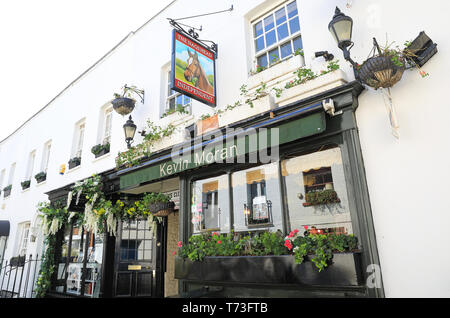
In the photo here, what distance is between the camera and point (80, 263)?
28.0 feet

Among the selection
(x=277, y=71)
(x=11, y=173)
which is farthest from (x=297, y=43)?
(x=11, y=173)

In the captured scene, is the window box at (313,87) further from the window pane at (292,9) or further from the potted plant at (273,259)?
the potted plant at (273,259)

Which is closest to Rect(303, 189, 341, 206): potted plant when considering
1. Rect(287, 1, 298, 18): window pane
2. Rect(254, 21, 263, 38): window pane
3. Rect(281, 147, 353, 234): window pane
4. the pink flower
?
Rect(281, 147, 353, 234): window pane

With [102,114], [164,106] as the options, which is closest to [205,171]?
[164,106]

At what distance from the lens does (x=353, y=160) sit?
4.16 m

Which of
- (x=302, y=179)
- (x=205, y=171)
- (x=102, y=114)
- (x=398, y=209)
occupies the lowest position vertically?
(x=398, y=209)

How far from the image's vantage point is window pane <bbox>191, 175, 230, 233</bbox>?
5625 millimetres

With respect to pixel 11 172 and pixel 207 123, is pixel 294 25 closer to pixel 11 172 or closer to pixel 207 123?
pixel 207 123

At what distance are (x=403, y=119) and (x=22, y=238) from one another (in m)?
13.9

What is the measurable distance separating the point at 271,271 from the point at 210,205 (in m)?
2.03

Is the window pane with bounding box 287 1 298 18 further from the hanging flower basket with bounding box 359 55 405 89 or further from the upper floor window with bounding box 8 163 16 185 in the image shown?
the upper floor window with bounding box 8 163 16 185

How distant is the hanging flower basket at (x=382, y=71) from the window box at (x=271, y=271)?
7.22ft

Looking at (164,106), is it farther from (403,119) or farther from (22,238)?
(22,238)

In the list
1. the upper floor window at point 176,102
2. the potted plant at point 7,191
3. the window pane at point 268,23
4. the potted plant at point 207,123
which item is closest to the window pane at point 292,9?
the window pane at point 268,23
